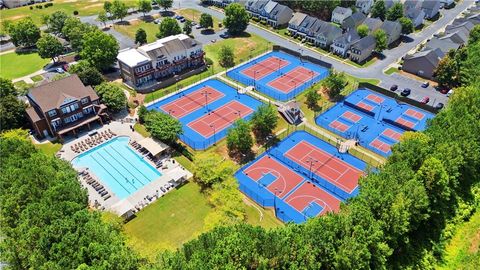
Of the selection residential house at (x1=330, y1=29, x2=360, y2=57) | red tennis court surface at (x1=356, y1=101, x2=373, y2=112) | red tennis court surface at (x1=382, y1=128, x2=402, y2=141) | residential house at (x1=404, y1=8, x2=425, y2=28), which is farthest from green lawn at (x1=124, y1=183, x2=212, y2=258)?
residential house at (x1=404, y1=8, x2=425, y2=28)

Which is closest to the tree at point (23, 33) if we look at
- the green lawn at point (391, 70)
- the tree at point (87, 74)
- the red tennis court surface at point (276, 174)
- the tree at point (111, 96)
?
the tree at point (87, 74)

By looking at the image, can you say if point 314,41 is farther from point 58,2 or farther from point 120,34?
point 58,2

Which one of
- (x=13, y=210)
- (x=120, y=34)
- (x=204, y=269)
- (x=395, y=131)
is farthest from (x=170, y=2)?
(x=204, y=269)

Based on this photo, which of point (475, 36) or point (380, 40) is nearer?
point (475, 36)

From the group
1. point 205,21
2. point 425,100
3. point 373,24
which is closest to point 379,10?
point 373,24

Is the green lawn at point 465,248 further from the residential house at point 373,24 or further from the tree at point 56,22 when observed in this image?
the tree at point 56,22

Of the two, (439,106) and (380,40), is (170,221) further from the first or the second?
(380,40)

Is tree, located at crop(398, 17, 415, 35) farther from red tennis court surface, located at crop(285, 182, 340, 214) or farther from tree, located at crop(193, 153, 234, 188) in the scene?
tree, located at crop(193, 153, 234, 188)
